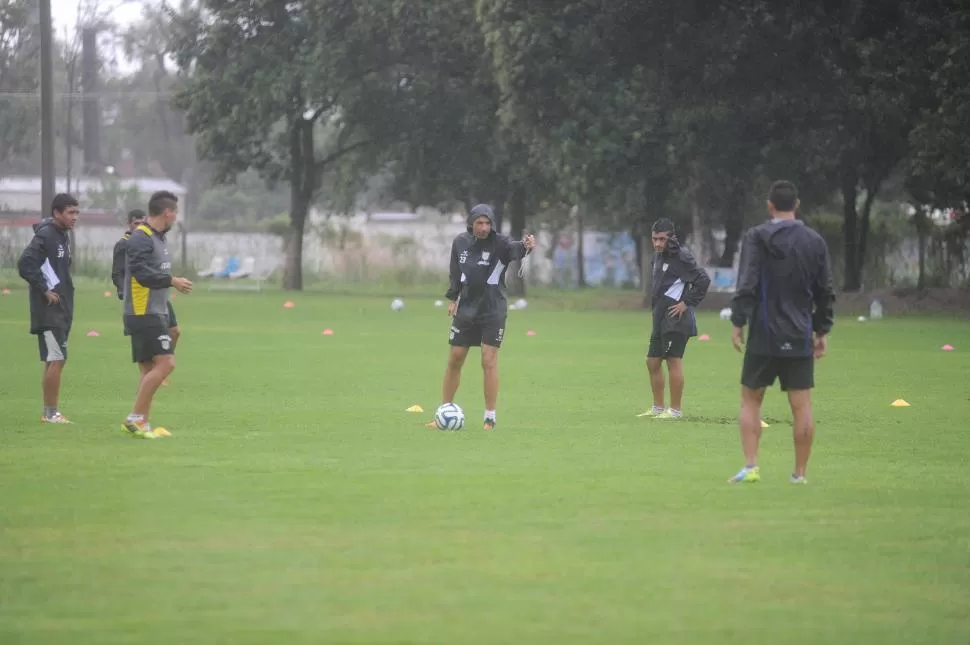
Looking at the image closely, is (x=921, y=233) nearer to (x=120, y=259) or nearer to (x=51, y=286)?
(x=120, y=259)

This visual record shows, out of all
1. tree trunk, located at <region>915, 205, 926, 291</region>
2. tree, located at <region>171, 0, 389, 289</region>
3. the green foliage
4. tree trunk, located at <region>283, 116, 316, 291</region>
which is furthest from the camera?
the green foliage

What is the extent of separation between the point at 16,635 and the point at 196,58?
57.5m

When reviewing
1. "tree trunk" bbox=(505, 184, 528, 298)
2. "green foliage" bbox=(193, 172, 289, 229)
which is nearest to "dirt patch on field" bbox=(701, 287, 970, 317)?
"tree trunk" bbox=(505, 184, 528, 298)

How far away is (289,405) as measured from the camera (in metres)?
18.3

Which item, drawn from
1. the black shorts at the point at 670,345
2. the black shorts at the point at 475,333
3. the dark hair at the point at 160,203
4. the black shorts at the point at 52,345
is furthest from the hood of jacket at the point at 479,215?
the black shorts at the point at 52,345

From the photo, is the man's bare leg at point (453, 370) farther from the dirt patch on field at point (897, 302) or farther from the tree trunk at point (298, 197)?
the tree trunk at point (298, 197)

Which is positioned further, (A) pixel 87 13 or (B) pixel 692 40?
(A) pixel 87 13

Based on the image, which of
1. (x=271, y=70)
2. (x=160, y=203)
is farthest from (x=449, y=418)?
(x=271, y=70)

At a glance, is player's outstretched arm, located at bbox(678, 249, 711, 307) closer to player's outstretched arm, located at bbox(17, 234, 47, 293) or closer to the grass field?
the grass field

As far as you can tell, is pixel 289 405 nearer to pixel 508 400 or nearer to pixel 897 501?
pixel 508 400

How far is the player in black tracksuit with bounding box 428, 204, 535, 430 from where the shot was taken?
619 inches

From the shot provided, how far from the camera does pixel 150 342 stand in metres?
14.5

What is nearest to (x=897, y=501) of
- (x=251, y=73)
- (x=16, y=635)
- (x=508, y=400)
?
(x=16, y=635)

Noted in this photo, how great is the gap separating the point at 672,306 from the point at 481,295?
7.67 feet
